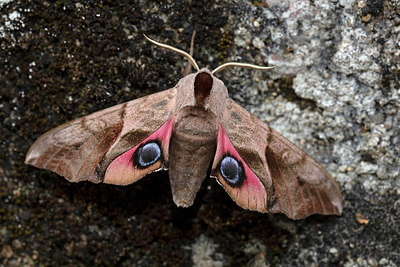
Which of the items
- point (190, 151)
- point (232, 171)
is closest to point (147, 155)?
point (190, 151)

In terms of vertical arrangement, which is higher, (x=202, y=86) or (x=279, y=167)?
(x=202, y=86)

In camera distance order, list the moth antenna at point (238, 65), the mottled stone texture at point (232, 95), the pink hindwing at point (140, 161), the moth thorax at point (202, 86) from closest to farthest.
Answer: the moth thorax at point (202, 86) → the pink hindwing at point (140, 161) → the moth antenna at point (238, 65) → the mottled stone texture at point (232, 95)

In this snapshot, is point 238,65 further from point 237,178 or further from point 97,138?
point 97,138

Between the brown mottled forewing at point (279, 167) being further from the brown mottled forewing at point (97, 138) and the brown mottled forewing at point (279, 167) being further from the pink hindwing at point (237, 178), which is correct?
the brown mottled forewing at point (97, 138)

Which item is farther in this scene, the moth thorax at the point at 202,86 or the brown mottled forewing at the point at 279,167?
the brown mottled forewing at the point at 279,167

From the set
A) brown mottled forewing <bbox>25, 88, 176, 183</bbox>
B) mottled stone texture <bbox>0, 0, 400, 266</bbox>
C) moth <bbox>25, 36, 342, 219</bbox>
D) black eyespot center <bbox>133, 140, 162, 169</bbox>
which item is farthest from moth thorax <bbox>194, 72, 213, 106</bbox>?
mottled stone texture <bbox>0, 0, 400, 266</bbox>

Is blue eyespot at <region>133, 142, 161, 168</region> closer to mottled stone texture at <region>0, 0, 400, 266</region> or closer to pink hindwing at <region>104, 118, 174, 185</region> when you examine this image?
pink hindwing at <region>104, 118, 174, 185</region>

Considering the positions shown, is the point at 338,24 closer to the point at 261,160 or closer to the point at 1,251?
the point at 261,160

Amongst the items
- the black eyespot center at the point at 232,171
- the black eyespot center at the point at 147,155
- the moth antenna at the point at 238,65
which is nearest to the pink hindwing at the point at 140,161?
the black eyespot center at the point at 147,155
